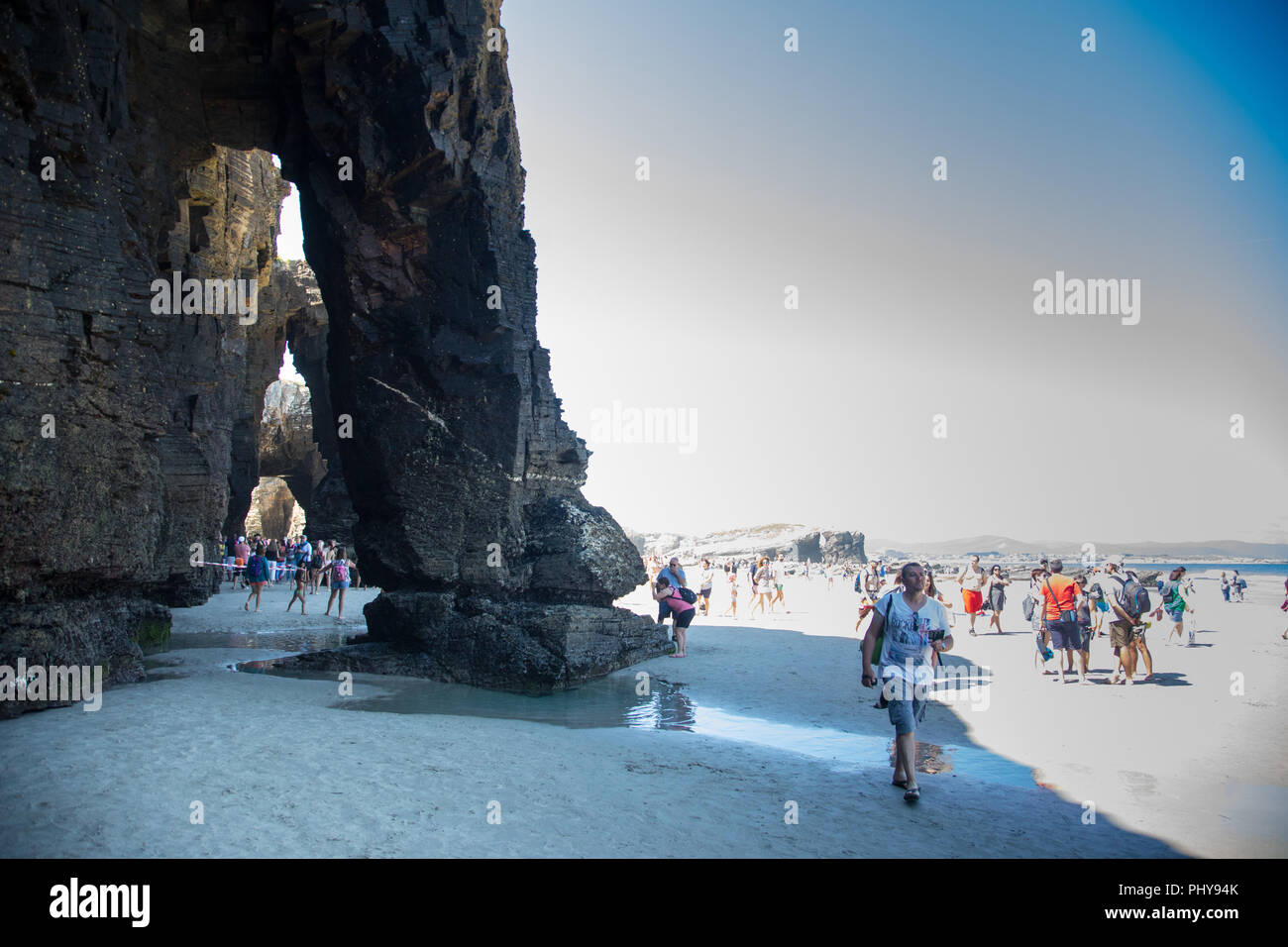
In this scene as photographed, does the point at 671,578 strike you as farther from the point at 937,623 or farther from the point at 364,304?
the point at 937,623

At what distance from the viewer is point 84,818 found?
4.48 metres

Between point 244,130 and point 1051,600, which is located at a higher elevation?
point 244,130

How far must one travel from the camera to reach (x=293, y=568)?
27.3 m

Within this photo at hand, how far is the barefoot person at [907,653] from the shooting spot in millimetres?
6461

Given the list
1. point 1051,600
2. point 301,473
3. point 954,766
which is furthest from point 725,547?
point 954,766

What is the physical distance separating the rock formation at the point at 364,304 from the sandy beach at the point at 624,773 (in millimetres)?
1587

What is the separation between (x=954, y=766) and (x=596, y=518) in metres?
8.09

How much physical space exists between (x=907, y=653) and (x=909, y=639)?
0.42 ft

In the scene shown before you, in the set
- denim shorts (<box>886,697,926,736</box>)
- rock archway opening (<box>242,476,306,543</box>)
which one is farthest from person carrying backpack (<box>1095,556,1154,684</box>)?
rock archway opening (<box>242,476,306,543</box>)

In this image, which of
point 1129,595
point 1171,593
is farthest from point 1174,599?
point 1129,595

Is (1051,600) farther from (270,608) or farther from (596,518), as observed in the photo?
(270,608)

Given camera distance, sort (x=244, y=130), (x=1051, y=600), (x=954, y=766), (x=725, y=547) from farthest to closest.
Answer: (x=725, y=547) < (x=244, y=130) < (x=1051, y=600) < (x=954, y=766)

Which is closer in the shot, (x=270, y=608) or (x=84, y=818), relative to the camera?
(x=84, y=818)

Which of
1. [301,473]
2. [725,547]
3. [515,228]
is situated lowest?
[725,547]
